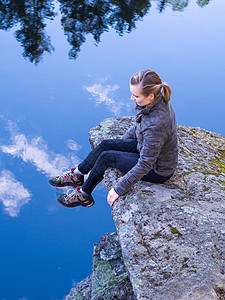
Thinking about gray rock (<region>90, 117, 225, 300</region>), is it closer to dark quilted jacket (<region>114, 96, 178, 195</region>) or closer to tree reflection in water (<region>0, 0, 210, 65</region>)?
dark quilted jacket (<region>114, 96, 178, 195</region>)

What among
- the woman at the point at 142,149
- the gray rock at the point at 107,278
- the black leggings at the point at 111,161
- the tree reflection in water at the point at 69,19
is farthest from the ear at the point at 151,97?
the tree reflection in water at the point at 69,19

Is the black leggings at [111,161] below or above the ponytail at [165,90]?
above

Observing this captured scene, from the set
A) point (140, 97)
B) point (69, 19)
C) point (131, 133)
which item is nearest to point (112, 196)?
point (131, 133)

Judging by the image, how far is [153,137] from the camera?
279 centimetres

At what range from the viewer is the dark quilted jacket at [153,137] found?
2.79m

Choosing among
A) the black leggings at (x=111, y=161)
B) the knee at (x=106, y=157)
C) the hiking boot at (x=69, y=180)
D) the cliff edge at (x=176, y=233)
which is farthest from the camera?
the hiking boot at (x=69, y=180)

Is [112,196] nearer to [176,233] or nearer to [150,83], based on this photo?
[176,233]

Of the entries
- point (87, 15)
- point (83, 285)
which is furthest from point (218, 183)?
point (87, 15)

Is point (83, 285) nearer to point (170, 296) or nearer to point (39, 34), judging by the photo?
point (170, 296)

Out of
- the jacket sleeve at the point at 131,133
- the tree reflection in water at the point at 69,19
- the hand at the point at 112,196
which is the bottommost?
the hand at the point at 112,196

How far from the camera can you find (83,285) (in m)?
4.36

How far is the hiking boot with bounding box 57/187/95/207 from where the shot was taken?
11.8ft

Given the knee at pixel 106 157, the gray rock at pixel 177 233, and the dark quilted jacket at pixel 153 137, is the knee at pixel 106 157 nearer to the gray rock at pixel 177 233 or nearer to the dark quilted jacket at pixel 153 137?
the gray rock at pixel 177 233

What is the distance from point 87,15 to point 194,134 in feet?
19.1
